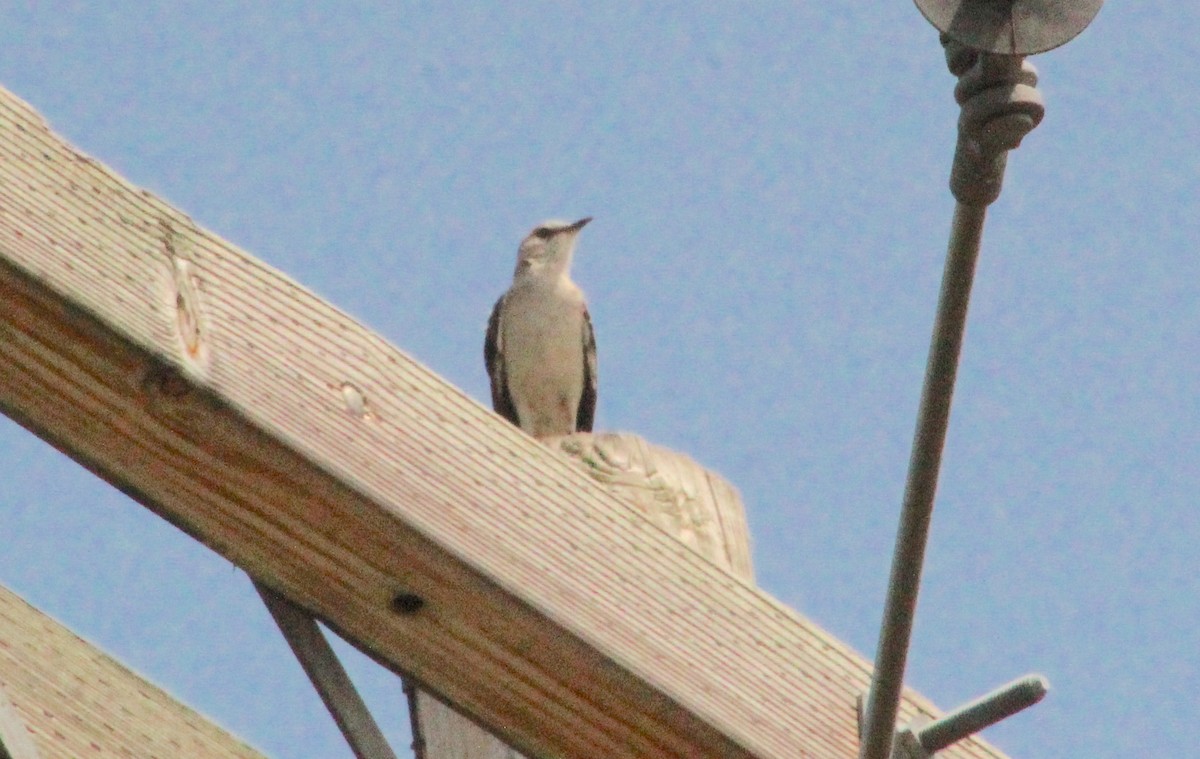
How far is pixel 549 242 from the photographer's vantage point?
13234 mm

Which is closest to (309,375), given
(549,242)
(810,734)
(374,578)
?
(374,578)

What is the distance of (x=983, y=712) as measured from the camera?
9.48 ft

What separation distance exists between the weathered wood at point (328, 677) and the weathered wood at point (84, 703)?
52 cm

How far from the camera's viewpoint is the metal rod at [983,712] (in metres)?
2.82

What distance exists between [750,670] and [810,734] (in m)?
0.12

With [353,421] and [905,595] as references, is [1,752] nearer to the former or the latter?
[353,421]

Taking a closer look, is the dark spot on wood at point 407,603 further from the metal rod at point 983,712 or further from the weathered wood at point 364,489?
the metal rod at point 983,712

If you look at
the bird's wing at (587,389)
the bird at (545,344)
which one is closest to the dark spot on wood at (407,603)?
the bird at (545,344)

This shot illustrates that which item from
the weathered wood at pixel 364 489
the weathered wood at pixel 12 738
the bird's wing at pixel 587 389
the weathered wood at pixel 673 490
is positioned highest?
the bird's wing at pixel 587 389

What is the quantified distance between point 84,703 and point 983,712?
5.17 feet

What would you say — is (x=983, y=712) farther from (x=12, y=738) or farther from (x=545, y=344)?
(x=545, y=344)

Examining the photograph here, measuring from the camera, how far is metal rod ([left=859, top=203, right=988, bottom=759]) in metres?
2.44

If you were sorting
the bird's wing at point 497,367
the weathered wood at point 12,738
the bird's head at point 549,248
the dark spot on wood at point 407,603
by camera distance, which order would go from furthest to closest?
the bird's head at point 549,248 → the bird's wing at point 497,367 → the dark spot on wood at point 407,603 → the weathered wood at point 12,738

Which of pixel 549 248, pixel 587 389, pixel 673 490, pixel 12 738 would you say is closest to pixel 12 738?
pixel 12 738
